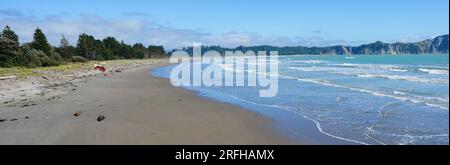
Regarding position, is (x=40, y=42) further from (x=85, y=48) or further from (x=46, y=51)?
(x=85, y=48)

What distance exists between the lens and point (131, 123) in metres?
11.7

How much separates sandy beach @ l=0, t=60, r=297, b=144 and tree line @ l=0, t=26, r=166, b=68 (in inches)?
1199

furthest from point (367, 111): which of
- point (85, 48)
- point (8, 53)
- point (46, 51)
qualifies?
point (85, 48)

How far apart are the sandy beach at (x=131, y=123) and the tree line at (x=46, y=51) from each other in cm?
3047

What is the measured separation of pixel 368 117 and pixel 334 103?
3.60 metres

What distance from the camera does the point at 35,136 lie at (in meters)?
9.81

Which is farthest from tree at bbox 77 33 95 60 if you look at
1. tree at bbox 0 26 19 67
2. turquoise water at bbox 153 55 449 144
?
turquoise water at bbox 153 55 449 144

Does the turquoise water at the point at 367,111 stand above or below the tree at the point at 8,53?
below

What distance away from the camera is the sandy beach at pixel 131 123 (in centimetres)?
965

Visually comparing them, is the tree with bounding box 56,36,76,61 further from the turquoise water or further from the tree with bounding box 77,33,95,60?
the turquoise water

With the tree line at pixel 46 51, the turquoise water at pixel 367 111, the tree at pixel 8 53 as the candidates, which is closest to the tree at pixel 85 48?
the tree line at pixel 46 51

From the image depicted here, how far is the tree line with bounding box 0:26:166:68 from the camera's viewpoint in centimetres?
4438

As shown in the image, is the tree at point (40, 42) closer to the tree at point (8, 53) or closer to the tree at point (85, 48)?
the tree at point (8, 53)
